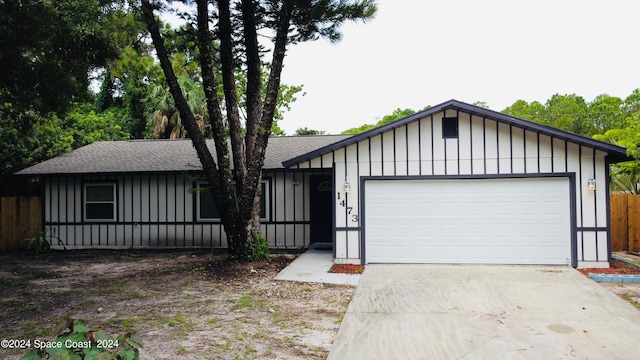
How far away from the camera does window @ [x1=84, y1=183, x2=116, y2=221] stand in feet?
41.2

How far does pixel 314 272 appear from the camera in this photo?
8.43m

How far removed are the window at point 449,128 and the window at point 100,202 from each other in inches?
377

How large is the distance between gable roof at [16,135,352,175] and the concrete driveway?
5853mm

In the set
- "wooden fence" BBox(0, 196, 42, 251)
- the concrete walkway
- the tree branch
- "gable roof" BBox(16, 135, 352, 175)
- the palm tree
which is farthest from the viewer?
the palm tree

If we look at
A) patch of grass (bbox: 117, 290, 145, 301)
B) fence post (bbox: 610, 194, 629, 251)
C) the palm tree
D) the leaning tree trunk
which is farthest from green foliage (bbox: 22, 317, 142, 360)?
the palm tree

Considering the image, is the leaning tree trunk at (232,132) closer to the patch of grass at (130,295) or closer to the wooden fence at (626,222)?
the patch of grass at (130,295)

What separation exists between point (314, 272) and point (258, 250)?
57.6 inches

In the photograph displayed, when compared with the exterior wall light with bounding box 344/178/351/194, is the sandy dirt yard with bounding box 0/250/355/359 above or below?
below

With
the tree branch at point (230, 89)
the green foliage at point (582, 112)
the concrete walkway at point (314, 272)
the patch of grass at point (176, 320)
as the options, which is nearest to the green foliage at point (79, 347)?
the patch of grass at point (176, 320)

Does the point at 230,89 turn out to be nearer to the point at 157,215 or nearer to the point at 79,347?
the point at 157,215

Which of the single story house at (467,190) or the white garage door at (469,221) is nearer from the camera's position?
the single story house at (467,190)

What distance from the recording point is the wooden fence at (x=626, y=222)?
436 inches

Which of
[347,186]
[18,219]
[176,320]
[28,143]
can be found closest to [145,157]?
[18,219]

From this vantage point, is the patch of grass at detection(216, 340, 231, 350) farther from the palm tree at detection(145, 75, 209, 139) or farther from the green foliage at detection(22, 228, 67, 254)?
the palm tree at detection(145, 75, 209, 139)
